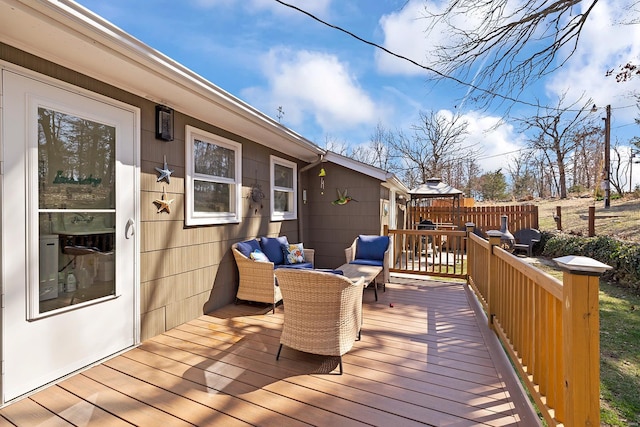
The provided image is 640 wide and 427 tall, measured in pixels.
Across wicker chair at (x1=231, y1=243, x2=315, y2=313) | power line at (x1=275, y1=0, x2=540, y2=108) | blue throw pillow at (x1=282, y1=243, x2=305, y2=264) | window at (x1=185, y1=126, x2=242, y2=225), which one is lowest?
wicker chair at (x1=231, y1=243, x2=315, y2=313)

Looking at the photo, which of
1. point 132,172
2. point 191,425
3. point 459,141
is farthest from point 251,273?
point 459,141

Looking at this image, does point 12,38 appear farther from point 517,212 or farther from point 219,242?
point 517,212

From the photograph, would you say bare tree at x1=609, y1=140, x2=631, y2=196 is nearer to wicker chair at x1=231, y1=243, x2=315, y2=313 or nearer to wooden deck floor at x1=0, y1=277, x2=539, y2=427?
wooden deck floor at x1=0, y1=277, x2=539, y2=427

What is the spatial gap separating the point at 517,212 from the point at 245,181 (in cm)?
964

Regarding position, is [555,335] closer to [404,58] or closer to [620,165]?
[404,58]

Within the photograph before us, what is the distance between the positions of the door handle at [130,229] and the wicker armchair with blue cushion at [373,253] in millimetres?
3177

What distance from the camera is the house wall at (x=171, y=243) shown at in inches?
117

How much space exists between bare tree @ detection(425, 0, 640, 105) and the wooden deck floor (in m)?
3.98

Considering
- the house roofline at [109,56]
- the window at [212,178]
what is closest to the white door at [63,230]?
the house roofline at [109,56]

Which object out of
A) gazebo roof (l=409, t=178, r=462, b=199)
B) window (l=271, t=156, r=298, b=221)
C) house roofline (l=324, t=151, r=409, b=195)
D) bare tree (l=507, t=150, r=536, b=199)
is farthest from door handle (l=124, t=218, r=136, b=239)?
bare tree (l=507, t=150, r=536, b=199)

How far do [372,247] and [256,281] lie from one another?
2126 millimetres

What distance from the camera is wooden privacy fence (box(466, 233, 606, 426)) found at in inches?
50.1

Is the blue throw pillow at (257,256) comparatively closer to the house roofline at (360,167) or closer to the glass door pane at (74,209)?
the glass door pane at (74,209)

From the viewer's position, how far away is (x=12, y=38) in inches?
80.4
